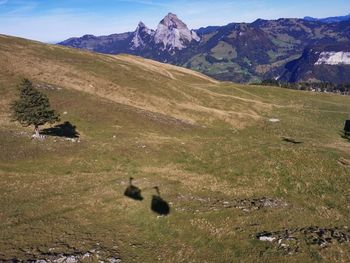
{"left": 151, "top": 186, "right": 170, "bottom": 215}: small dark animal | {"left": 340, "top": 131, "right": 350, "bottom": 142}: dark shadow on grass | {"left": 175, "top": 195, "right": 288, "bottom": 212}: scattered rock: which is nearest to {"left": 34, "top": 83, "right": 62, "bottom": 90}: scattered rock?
{"left": 151, "top": 186, "right": 170, "bottom": 215}: small dark animal

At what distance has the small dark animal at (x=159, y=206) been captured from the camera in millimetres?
32812

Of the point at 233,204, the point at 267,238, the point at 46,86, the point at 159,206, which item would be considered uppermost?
the point at 46,86

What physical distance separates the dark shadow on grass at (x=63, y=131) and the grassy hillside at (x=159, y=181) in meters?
1.40

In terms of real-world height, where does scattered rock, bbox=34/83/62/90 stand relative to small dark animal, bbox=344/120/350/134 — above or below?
above

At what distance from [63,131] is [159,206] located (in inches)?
1251

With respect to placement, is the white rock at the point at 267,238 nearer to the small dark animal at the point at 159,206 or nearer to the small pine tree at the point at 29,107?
the small dark animal at the point at 159,206

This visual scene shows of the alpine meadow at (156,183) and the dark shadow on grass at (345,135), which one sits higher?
the alpine meadow at (156,183)

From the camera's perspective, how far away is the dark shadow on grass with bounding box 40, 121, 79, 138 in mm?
58406

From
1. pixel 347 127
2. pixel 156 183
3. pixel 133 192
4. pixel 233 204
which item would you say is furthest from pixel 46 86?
pixel 347 127

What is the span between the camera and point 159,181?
40094mm

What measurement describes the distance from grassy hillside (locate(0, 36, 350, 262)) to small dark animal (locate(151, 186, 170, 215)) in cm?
51

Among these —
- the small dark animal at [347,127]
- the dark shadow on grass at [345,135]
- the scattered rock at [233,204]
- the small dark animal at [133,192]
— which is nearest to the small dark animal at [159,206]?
the scattered rock at [233,204]

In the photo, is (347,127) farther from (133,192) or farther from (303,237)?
(303,237)

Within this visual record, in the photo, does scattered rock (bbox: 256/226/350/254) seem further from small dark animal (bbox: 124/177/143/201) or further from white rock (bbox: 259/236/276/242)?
small dark animal (bbox: 124/177/143/201)
